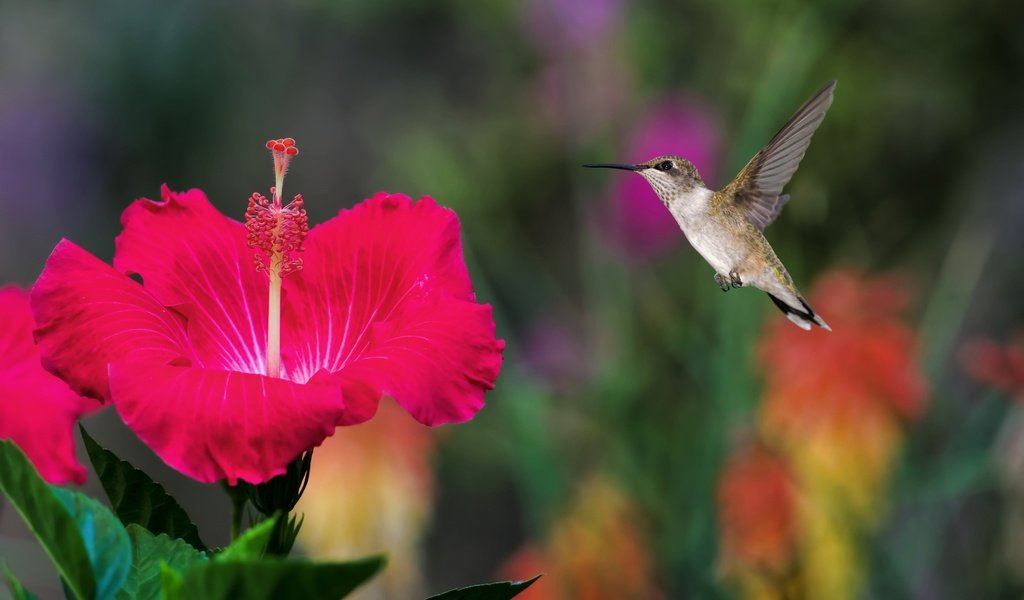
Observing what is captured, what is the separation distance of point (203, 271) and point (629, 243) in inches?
57.4

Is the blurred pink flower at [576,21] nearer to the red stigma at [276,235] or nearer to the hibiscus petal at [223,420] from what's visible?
the red stigma at [276,235]

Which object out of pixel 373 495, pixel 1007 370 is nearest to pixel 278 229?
pixel 1007 370

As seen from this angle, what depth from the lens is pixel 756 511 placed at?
145 centimetres

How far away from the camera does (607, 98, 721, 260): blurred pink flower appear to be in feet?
6.09

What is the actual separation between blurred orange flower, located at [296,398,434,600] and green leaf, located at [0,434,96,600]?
1443mm

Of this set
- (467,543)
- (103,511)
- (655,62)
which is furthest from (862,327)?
(467,543)

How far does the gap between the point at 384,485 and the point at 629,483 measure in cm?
36

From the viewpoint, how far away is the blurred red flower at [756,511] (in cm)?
139

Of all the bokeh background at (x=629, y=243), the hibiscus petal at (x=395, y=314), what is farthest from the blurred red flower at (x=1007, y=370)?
the hibiscus petal at (x=395, y=314)

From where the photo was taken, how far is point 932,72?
7.47 feet

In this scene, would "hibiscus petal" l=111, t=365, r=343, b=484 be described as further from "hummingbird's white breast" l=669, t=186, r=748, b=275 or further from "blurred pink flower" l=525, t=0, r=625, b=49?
"blurred pink flower" l=525, t=0, r=625, b=49

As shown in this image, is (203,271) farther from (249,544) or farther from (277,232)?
(249,544)

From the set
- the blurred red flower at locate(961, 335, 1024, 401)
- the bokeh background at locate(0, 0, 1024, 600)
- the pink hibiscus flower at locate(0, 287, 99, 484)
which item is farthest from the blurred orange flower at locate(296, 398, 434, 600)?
the pink hibiscus flower at locate(0, 287, 99, 484)

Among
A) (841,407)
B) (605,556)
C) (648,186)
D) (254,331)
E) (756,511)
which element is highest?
(648,186)
